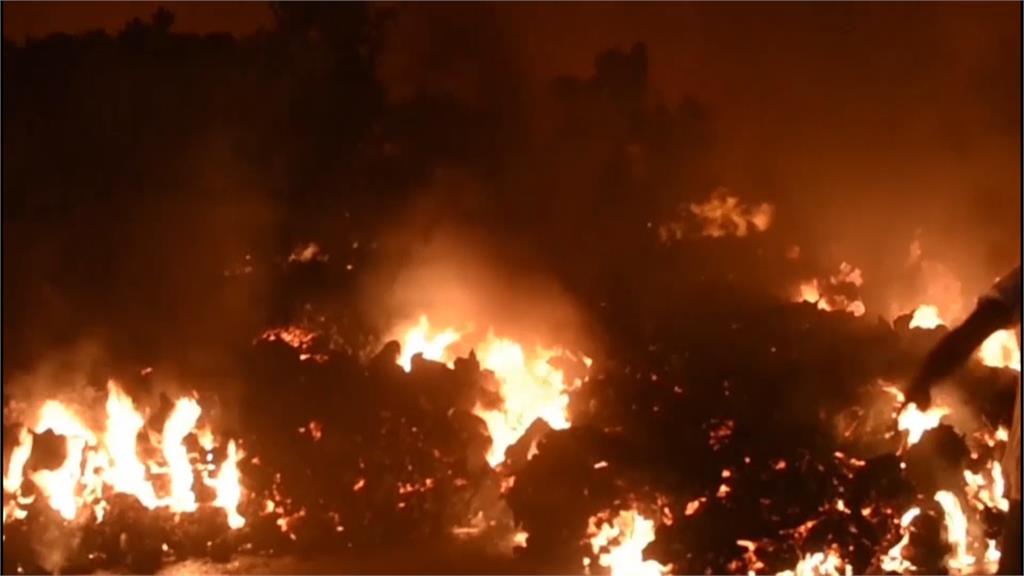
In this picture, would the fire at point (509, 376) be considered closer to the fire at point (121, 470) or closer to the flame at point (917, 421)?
the fire at point (121, 470)

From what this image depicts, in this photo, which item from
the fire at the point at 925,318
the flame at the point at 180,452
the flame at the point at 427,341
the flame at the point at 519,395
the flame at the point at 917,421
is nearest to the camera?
the flame at the point at 917,421

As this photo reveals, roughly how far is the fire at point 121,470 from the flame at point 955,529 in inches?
180

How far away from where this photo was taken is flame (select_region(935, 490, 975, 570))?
23.8 ft

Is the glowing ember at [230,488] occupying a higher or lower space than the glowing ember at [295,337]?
lower

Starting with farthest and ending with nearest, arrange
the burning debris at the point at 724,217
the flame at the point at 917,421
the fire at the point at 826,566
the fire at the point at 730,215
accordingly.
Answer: the fire at the point at 730,215
the burning debris at the point at 724,217
the flame at the point at 917,421
the fire at the point at 826,566

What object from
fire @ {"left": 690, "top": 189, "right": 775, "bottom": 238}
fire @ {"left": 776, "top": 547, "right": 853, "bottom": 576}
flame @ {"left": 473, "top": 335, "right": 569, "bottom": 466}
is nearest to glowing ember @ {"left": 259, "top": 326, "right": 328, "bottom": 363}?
flame @ {"left": 473, "top": 335, "right": 569, "bottom": 466}

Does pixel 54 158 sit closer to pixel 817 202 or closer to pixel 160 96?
pixel 160 96

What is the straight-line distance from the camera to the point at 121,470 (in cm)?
820

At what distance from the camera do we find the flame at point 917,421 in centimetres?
760

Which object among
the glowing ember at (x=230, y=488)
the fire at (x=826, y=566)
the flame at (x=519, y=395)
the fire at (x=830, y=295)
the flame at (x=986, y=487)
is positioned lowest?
the fire at (x=826, y=566)

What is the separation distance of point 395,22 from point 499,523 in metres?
4.25

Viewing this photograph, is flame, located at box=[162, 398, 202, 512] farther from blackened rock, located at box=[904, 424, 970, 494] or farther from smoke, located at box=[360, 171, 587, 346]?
blackened rock, located at box=[904, 424, 970, 494]

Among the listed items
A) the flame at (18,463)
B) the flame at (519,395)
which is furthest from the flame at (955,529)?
the flame at (18,463)

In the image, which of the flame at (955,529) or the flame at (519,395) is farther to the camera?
the flame at (519,395)
